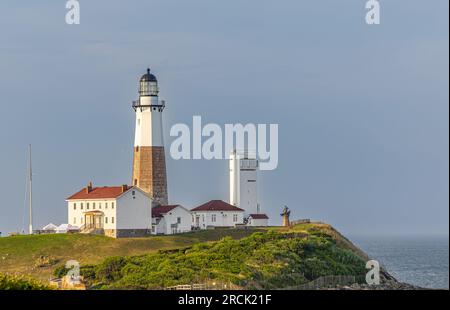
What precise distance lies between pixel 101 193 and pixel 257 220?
1235 centimetres

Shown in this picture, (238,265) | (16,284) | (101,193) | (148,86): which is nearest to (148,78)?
(148,86)

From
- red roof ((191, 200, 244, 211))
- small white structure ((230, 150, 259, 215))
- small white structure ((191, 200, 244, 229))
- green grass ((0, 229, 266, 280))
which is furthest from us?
small white structure ((230, 150, 259, 215))

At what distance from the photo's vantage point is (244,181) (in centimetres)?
9306

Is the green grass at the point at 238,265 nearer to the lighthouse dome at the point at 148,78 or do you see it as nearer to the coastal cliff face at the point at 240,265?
the coastal cliff face at the point at 240,265

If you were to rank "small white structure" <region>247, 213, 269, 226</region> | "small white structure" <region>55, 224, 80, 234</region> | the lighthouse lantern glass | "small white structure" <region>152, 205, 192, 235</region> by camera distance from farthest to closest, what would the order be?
1. "small white structure" <region>247, 213, 269, 226</region>
2. the lighthouse lantern glass
3. "small white structure" <region>55, 224, 80, 234</region>
4. "small white structure" <region>152, 205, 192, 235</region>

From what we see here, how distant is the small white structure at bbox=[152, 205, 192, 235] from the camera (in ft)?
271

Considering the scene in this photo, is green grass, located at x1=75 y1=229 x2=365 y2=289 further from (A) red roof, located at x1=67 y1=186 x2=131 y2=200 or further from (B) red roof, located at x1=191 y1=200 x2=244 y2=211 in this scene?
(B) red roof, located at x1=191 y1=200 x2=244 y2=211

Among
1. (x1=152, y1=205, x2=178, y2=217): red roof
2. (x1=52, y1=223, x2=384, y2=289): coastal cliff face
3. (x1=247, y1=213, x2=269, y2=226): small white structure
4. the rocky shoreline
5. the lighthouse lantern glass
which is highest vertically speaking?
the lighthouse lantern glass

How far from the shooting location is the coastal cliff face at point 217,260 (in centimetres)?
6456

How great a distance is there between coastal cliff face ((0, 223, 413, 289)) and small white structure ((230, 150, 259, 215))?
28.5 ft

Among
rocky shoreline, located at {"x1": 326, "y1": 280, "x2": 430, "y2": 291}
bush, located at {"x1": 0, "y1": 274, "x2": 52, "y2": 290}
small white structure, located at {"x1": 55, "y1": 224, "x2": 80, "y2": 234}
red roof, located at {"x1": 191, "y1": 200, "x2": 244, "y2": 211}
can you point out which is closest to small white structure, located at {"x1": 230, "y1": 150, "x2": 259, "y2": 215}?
red roof, located at {"x1": 191, "y1": 200, "x2": 244, "y2": 211}

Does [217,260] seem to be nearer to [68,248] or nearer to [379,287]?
[379,287]

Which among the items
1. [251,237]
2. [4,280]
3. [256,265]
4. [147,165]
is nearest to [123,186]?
[147,165]
